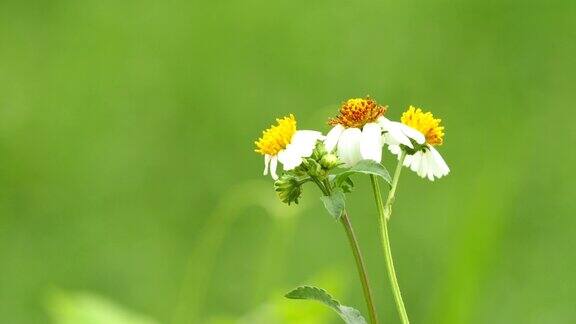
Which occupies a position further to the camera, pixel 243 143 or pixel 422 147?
pixel 243 143

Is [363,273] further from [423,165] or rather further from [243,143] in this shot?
[243,143]

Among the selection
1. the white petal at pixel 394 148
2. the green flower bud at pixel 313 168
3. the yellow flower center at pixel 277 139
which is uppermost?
the yellow flower center at pixel 277 139

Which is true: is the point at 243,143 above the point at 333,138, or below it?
above

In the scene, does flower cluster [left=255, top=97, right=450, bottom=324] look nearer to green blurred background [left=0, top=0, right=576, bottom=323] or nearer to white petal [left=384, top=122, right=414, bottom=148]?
white petal [left=384, top=122, right=414, bottom=148]

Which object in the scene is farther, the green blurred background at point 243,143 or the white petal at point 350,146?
the green blurred background at point 243,143

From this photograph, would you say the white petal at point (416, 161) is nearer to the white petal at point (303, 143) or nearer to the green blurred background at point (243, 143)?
the white petal at point (303, 143)

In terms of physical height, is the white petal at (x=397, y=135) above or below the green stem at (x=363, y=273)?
above

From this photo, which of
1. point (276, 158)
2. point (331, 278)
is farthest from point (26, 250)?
point (276, 158)

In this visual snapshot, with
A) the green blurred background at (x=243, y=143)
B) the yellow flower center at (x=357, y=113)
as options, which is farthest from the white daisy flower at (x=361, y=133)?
the green blurred background at (x=243, y=143)

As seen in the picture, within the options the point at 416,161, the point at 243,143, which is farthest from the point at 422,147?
the point at 243,143
